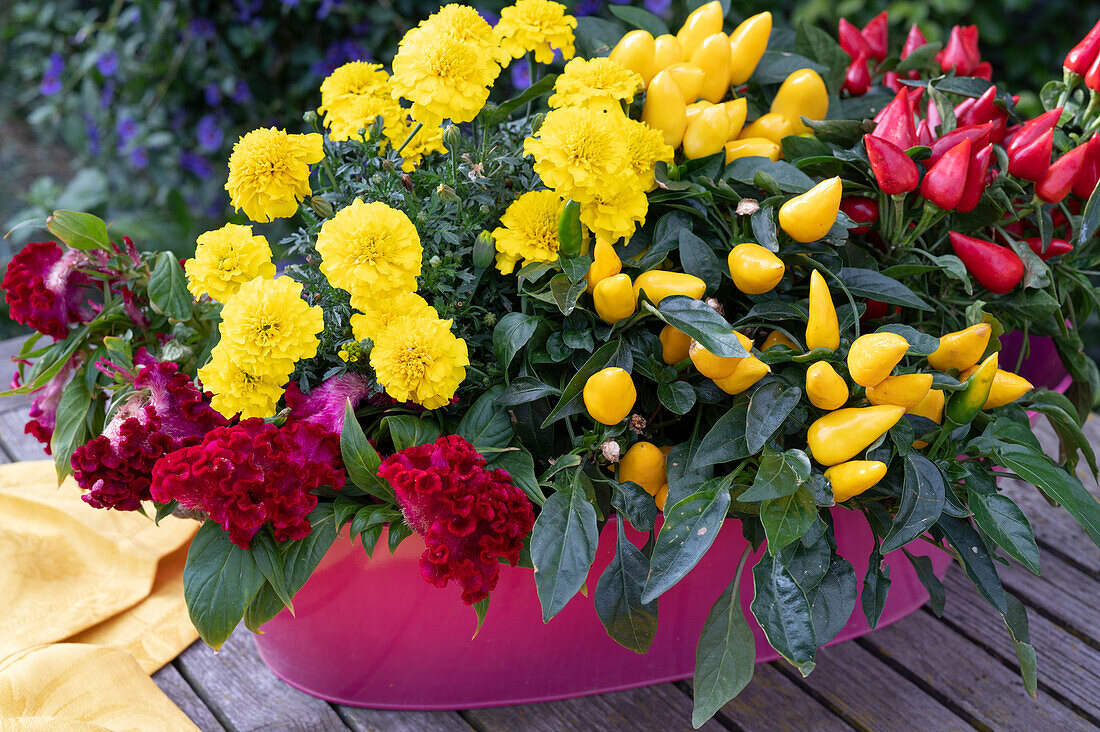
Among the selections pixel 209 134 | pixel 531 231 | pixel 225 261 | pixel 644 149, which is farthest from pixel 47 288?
pixel 209 134

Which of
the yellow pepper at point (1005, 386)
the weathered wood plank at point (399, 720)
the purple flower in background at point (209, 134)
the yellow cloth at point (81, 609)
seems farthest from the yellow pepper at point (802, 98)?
the purple flower in background at point (209, 134)

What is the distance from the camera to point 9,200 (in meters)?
2.74

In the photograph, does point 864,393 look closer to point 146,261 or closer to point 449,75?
point 449,75

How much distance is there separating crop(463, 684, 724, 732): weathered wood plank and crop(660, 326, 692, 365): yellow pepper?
32cm

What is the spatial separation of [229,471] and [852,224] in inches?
22.2

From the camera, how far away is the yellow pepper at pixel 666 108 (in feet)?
2.77

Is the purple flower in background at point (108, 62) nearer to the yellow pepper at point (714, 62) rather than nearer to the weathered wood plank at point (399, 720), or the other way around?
the yellow pepper at point (714, 62)

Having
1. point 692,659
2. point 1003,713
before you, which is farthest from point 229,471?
point 1003,713

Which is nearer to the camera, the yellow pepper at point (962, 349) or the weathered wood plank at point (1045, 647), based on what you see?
the yellow pepper at point (962, 349)

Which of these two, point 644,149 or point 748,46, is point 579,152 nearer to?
point 644,149

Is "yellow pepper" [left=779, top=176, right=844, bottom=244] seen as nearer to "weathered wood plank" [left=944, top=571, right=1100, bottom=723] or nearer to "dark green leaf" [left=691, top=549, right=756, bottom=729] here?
"dark green leaf" [left=691, top=549, right=756, bottom=729]

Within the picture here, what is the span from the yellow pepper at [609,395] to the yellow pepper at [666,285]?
0.08 m

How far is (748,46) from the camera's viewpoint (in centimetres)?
95

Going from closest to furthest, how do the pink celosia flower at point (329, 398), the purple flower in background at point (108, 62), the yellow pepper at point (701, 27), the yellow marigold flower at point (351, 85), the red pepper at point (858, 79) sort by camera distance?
the pink celosia flower at point (329, 398) < the yellow marigold flower at point (351, 85) < the yellow pepper at point (701, 27) < the red pepper at point (858, 79) < the purple flower in background at point (108, 62)
